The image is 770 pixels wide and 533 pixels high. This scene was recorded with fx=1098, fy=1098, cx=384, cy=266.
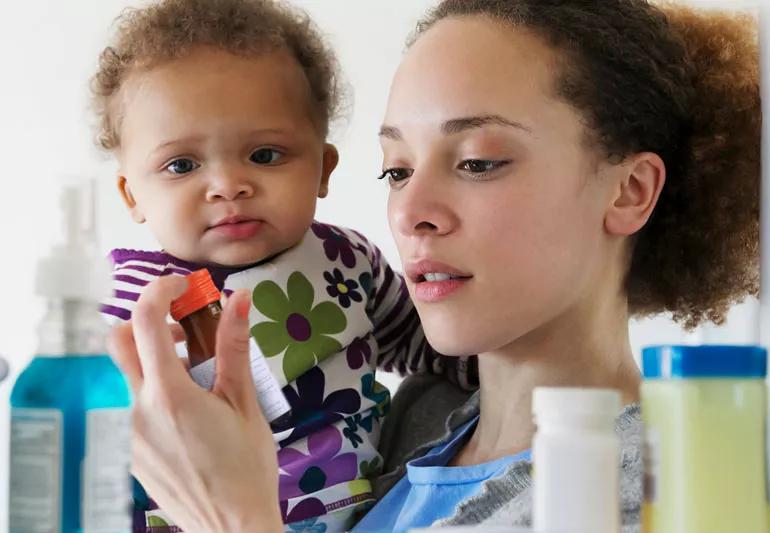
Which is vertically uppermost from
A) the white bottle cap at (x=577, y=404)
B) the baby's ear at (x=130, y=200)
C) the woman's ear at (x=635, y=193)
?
the baby's ear at (x=130, y=200)

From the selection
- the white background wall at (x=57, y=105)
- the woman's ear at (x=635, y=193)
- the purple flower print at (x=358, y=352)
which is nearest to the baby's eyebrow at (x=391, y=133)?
the woman's ear at (x=635, y=193)

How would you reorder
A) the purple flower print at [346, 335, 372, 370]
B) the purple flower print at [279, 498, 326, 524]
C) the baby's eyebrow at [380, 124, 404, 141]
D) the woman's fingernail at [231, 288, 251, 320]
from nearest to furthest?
the woman's fingernail at [231, 288, 251, 320], the baby's eyebrow at [380, 124, 404, 141], the purple flower print at [279, 498, 326, 524], the purple flower print at [346, 335, 372, 370]

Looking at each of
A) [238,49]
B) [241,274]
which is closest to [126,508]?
[241,274]

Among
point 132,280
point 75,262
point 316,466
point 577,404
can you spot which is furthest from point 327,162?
point 577,404

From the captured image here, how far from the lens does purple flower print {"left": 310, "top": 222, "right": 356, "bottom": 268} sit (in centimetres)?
154

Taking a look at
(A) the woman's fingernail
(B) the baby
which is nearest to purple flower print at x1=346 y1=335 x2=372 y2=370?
(B) the baby

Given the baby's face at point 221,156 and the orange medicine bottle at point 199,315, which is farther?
the baby's face at point 221,156

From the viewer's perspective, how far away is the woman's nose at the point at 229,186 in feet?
4.62

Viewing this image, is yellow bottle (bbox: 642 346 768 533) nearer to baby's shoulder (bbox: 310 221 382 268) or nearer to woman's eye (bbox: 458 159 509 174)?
woman's eye (bbox: 458 159 509 174)

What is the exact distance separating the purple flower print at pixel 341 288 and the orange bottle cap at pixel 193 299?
359 mm

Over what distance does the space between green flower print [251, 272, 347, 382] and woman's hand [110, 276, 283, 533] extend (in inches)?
14.3

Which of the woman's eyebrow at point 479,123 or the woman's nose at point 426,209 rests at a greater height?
the woman's eyebrow at point 479,123

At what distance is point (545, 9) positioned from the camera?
125cm

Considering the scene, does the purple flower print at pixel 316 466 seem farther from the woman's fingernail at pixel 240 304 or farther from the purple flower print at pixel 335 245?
the woman's fingernail at pixel 240 304
